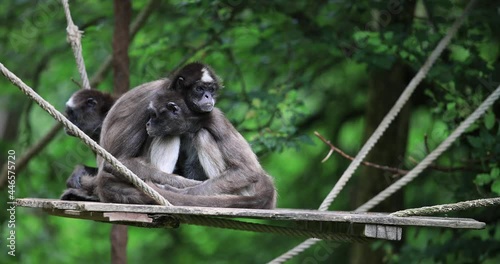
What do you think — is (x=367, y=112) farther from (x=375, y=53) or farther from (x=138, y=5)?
(x=138, y=5)

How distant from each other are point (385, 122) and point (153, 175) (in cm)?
246

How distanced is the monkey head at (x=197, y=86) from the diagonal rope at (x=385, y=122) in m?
1.35

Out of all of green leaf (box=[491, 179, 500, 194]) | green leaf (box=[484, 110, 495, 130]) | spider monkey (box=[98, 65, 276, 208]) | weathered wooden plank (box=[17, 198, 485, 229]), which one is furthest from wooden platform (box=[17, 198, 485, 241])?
green leaf (box=[484, 110, 495, 130])

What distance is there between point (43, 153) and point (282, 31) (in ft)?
14.4

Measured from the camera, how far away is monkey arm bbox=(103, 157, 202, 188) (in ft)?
18.0

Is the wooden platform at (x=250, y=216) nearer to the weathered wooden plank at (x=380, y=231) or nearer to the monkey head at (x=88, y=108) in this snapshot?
the weathered wooden plank at (x=380, y=231)

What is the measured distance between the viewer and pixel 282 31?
8914 mm

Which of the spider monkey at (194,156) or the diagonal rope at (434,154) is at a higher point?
the spider monkey at (194,156)

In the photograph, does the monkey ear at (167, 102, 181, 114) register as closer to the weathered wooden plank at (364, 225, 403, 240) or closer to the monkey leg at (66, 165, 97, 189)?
the monkey leg at (66, 165, 97, 189)

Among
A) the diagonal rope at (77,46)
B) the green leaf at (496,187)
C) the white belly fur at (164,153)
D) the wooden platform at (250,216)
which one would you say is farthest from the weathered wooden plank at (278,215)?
the diagonal rope at (77,46)

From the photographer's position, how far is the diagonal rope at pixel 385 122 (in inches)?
254

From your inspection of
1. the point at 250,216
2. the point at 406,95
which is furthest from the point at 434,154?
the point at 250,216

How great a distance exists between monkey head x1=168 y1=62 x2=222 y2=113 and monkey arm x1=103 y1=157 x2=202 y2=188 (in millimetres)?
562

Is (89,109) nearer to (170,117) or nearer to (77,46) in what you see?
(77,46)
